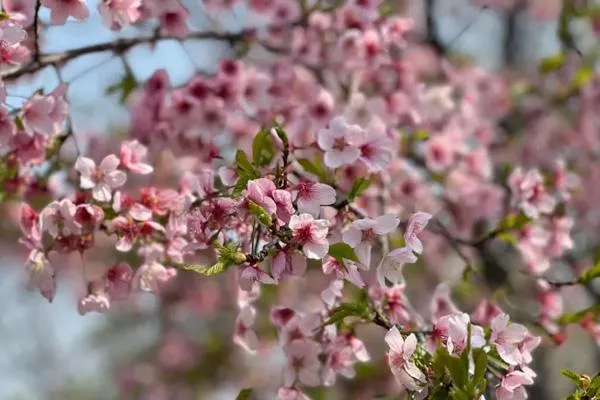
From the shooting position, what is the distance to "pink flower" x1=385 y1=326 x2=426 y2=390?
5.75 feet

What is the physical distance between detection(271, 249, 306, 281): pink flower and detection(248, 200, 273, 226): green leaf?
0.36 feet

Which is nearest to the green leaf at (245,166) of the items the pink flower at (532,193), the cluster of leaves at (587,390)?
the cluster of leaves at (587,390)

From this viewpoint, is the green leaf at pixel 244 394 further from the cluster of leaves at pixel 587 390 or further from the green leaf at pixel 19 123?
the green leaf at pixel 19 123

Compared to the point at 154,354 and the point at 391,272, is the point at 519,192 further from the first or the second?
the point at 154,354

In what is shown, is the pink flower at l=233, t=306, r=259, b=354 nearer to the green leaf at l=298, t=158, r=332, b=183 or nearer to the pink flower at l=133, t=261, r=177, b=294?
the pink flower at l=133, t=261, r=177, b=294

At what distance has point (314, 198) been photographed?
193cm

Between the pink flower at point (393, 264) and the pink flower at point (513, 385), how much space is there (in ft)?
1.16

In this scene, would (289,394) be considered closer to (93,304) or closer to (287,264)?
(287,264)

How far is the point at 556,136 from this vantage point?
15.4 feet

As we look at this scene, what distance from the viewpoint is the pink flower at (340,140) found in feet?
7.08

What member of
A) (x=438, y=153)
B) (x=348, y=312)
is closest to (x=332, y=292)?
(x=348, y=312)

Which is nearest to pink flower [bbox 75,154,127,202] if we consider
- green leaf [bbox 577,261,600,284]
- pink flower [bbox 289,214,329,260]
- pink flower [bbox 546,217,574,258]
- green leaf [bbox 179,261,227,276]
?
green leaf [bbox 179,261,227,276]

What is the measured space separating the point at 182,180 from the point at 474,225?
6.80 feet

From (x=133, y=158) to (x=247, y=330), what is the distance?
628 millimetres
